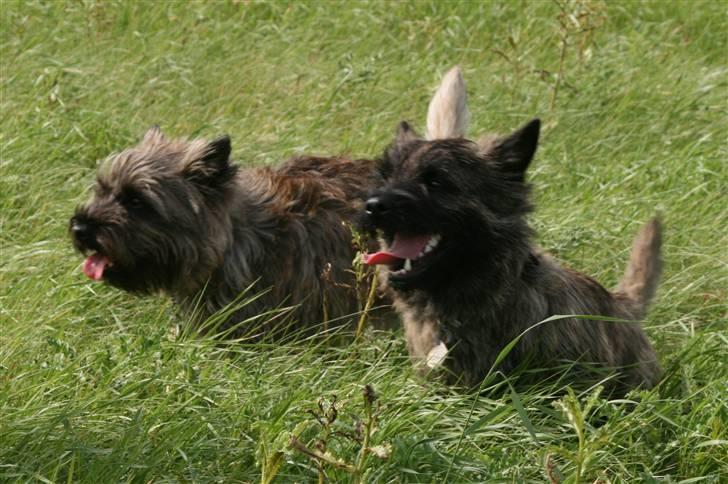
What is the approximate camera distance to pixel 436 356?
475cm

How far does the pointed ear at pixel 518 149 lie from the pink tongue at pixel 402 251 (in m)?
0.44

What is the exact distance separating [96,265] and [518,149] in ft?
5.98

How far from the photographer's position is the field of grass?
3.94 m

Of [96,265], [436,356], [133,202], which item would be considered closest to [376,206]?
[436,356]

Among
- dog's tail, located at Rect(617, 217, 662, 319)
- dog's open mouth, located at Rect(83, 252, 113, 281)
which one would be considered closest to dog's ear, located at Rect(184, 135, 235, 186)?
dog's open mouth, located at Rect(83, 252, 113, 281)

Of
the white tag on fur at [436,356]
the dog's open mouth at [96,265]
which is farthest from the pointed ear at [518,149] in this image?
the dog's open mouth at [96,265]

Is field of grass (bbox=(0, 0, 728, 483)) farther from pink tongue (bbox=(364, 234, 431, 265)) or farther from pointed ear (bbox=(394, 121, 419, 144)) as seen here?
pointed ear (bbox=(394, 121, 419, 144))

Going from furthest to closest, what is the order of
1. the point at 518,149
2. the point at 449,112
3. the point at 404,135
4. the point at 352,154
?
the point at 352,154
the point at 449,112
the point at 404,135
the point at 518,149

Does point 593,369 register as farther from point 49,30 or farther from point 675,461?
point 49,30

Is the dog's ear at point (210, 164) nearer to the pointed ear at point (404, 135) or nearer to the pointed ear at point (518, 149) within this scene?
the pointed ear at point (404, 135)

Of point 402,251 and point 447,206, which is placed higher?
point 447,206

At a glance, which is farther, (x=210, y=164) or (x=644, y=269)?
(x=210, y=164)

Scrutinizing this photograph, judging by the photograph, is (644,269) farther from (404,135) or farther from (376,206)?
(376,206)

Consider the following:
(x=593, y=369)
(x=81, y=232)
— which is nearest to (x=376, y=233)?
(x=593, y=369)
